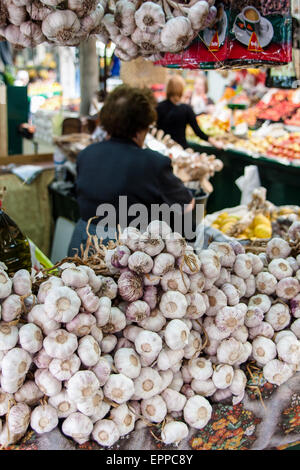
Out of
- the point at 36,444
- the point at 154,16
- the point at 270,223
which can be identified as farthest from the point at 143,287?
the point at 270,223

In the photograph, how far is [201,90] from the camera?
888 centimetres

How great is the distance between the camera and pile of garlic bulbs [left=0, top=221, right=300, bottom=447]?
3.87ft

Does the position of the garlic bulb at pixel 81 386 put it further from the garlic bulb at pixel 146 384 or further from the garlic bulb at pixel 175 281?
the garlic bulb at pixel 175 281

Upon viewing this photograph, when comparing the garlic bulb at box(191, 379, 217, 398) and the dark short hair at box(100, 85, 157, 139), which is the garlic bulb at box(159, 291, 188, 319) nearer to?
the garlic bulb at box(191, 379, 217, 398)

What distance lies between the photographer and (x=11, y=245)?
69.8 inches

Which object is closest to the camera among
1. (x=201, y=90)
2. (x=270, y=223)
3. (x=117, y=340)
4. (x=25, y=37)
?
(x=117, y=340)

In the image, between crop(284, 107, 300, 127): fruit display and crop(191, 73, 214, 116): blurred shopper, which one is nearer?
crop(284, 107, 300, 127): fruit display

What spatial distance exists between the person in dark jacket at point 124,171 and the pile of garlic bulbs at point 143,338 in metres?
0.92

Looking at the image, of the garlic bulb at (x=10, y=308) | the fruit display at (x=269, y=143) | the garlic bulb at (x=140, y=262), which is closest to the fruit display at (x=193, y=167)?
the fruit display at (x=269, y=143)

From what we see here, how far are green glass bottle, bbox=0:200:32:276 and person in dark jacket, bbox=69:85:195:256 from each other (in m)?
0.57

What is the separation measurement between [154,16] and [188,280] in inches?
35.9

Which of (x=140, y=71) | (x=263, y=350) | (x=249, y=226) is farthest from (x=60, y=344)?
(x=249, y=226)

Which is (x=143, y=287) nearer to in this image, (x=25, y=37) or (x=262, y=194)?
(x=25, y=37)

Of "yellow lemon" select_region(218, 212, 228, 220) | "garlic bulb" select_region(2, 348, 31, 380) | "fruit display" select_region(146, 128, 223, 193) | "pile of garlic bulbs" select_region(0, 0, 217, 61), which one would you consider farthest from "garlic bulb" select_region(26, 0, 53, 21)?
"fruit display" select_region(146, 128, 223, 193)
